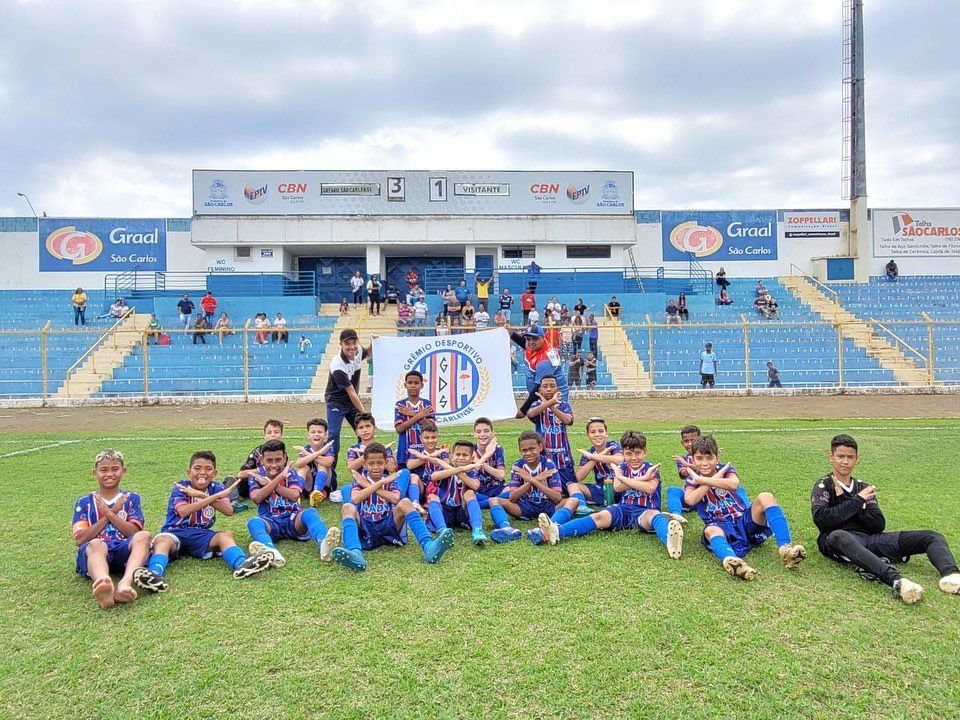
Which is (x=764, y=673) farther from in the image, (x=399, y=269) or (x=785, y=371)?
(x=399, y=269)

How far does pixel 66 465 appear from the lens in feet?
32.0

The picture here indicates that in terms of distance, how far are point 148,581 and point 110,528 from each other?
0.64 metres

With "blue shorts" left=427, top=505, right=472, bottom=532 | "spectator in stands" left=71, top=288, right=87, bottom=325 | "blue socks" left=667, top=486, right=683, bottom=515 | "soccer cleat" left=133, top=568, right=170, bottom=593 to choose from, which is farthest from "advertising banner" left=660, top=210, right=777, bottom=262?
"soccer cleat" left=133, top=568, right=170, bottom=593

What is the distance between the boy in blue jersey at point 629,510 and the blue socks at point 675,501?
0.15 metres

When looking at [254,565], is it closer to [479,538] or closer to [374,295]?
A: [479,538]

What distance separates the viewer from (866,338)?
23.8 meters

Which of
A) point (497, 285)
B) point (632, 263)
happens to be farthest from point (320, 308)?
point (632, 263)

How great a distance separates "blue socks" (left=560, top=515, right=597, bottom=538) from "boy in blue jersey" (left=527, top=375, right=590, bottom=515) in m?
1.24

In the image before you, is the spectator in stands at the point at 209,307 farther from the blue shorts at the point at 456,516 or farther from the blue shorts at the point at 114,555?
the blue shorts at the point at 114,555

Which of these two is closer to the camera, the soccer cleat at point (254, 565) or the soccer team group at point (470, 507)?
the soccer team group at point (470, 507)

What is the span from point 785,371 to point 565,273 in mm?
12431

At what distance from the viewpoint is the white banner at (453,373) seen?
39.1 feet

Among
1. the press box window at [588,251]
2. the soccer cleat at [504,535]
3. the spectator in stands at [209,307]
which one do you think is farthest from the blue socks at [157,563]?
the press box window at [588,251]

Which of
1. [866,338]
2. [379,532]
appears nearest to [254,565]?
[379,532]
